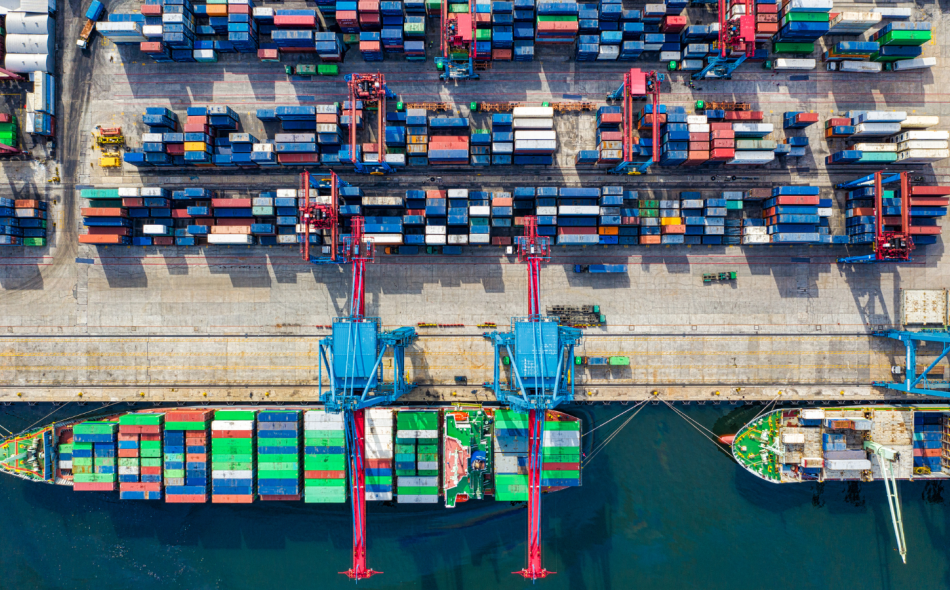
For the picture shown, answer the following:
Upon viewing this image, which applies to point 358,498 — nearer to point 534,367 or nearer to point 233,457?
point 233,457

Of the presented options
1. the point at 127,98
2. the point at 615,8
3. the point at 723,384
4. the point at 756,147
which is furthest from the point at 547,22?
the point at 127,98

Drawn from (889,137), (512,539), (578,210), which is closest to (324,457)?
(512,539)

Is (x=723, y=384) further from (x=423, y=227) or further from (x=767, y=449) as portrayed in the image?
(x=423, y=227)

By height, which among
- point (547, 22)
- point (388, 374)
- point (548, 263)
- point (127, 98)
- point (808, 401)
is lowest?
point (808, 401)

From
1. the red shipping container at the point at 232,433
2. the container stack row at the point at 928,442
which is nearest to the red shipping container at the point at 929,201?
the container stack row at the point at 928,442

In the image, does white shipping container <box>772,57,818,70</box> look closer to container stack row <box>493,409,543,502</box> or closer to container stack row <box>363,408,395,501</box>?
container stack row <box>493,409,543,502</box>
